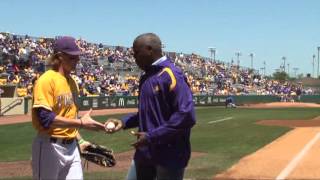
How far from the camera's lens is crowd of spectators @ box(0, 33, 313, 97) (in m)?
35.0

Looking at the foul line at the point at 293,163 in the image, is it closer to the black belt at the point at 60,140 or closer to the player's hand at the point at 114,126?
the player's hand at the point at 114,126

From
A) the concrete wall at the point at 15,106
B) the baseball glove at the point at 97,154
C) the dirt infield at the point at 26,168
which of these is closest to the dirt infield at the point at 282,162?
the dirt infield at the point at 26,168

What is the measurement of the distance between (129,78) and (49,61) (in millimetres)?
43924

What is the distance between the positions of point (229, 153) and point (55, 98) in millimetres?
9138

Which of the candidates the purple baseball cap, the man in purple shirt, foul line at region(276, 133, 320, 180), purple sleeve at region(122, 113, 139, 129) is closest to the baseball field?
foul line at region(276, 133, 320, 180)

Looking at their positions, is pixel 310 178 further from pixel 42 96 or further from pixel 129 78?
pixel 129 78

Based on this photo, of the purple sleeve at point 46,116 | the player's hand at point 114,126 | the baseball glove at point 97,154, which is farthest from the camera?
the baseball glove at point 97,154

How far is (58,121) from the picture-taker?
453 cm

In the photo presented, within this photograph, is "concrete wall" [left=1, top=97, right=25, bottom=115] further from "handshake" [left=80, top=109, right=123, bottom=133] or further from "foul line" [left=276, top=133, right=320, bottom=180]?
"handshake" [left=80, top=109, right=123, bottom=133]

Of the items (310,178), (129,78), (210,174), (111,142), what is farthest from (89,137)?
(129,78)

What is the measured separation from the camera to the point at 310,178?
963cm

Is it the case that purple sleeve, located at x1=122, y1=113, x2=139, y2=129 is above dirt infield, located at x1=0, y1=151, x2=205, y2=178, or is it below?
above

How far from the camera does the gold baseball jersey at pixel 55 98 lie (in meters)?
4.57

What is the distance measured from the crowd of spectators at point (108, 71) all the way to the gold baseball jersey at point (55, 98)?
51.2 feet
